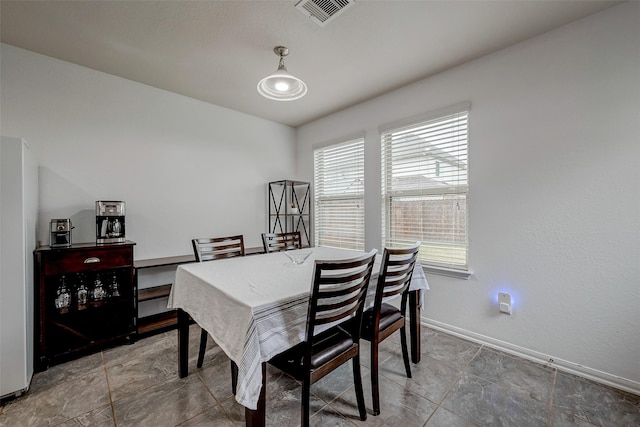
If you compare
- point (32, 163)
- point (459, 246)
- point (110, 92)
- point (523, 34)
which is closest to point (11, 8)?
point (110, 92)

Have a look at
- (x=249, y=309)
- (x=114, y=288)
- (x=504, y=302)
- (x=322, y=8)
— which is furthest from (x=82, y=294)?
(x=504, y=302)

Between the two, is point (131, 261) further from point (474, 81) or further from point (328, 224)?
point (474, 81)

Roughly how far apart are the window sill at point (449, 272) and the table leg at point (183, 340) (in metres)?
2.26

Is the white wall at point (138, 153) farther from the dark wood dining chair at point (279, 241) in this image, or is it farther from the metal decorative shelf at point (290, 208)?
the dark wood dining chair at point (279, 241)

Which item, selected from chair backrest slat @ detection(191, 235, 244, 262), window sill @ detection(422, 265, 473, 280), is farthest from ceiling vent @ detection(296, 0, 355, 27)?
window sill @ detection(422, 265, 473, 280)

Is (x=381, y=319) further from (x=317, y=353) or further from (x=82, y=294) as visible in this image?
(x=82, y=294)

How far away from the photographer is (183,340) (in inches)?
74.2

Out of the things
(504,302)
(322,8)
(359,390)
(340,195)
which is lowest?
(359,390)

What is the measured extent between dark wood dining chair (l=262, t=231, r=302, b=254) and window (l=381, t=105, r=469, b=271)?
1082mm

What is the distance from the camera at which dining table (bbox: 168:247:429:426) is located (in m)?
1.11

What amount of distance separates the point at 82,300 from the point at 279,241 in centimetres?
178

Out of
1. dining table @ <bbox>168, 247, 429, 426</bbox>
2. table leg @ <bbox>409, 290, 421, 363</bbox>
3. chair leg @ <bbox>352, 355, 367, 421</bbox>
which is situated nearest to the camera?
dining table @ <bbox>168, 247, 429, 426</bbox>

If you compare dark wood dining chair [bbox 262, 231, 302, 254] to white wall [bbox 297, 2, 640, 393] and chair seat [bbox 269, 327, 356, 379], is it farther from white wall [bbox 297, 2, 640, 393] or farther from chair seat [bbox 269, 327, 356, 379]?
white wall [bbox 297, 2, 640, 393]

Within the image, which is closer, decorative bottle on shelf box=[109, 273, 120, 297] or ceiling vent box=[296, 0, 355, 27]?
ceiling vent box=[296, 0, 355, 27]
